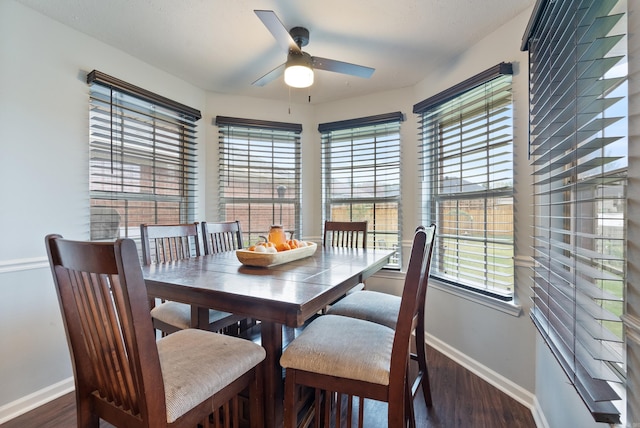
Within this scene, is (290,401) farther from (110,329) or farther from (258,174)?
(258,174)

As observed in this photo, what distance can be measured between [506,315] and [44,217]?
10.1ft

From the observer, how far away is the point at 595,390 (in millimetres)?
886

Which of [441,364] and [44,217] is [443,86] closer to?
[441,364]

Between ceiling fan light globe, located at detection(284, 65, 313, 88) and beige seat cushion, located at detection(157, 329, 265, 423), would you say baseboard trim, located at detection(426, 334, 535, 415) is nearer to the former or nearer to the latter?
beige seat cushion, located at detection(157, 329, 265, 423)

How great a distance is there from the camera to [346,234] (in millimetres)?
2736

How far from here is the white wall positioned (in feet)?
5.60

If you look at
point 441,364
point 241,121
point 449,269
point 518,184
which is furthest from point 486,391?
point 241,121

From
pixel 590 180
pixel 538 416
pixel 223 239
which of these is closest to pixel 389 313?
pixel 538 416

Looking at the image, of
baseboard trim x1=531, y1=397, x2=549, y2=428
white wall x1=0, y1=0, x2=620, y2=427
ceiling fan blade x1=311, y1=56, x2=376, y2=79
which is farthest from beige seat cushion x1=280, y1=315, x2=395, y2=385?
ceiling fan blade x1=311, y1=56, x2=376, y2=79

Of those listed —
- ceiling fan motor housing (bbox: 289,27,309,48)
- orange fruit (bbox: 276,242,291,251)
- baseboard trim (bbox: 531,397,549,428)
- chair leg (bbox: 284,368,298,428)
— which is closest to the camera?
chair leg (bbox: 284,368,298,428)

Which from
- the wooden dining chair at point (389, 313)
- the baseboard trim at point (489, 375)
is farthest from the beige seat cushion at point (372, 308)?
the baseboard trim at point (489, 375)

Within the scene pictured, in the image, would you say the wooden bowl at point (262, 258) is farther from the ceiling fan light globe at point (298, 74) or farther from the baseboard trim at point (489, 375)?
the baseboard trim at point (489, 375)

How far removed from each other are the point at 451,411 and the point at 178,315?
1703 millimetres

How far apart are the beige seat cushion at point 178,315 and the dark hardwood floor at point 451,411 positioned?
59cm
